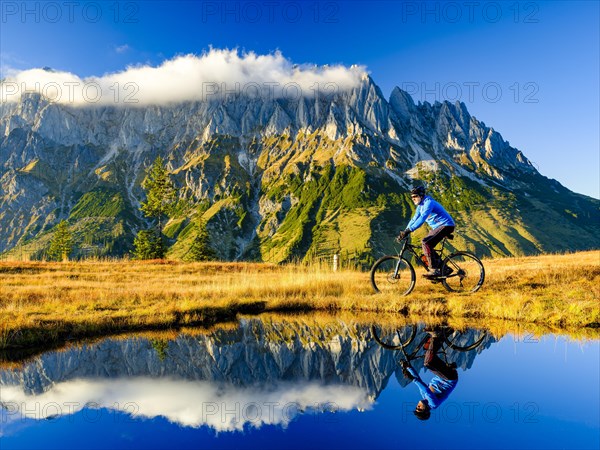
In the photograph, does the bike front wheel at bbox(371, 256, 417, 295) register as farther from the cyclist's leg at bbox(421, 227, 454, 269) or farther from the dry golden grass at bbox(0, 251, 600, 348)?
the cyclist's leg at bbox(421, 227, 454, 269)

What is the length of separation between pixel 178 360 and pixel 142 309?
5968mm

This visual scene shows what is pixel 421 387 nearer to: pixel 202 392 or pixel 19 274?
pixel 202 392

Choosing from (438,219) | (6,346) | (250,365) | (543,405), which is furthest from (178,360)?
(438,219)

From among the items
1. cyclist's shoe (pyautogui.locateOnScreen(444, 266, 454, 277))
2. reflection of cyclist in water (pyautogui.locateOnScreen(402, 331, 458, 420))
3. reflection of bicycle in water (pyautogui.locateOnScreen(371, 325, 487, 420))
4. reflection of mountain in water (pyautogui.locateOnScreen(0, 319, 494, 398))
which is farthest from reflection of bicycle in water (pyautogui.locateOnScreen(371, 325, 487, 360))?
cyclist's shoe (pyautogui.locateOnScreen(444, 266, 454, 277))

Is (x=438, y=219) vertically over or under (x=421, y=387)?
over

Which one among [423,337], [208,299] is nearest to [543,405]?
[423,337]

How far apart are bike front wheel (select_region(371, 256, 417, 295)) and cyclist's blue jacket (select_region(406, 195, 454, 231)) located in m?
2.17

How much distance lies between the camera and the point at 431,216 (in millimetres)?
15094

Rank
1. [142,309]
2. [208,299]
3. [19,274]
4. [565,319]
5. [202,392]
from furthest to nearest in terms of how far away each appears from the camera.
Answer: [19,274]
[208,299]
[142,309]
[565,319]
[202,392]

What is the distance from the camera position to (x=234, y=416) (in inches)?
255

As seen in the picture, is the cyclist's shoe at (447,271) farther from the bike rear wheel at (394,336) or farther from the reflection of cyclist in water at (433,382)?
the reflection of cyclist in water at (433,382)

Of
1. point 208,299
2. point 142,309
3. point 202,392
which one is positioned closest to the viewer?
point 202,392

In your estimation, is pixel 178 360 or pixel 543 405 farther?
pixel 178 360

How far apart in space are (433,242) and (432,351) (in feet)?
21.3
